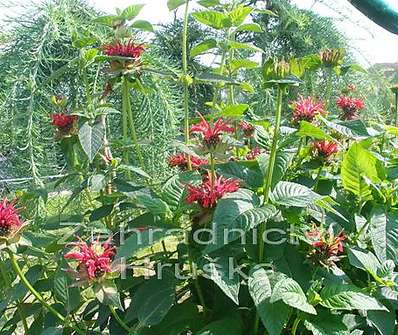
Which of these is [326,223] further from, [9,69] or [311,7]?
[311,7]

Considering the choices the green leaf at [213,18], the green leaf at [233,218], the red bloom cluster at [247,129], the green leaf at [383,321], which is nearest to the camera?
the green leaf at [233,218]

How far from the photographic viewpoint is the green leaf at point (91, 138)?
1.92 feet

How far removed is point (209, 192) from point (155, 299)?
0.44ft

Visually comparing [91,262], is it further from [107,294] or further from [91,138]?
[91,138]

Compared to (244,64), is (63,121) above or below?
below

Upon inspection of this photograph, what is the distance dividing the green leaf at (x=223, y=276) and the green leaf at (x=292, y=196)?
3.1 inches

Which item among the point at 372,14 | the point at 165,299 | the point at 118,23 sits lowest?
the point at 165,299

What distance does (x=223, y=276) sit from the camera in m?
0.50

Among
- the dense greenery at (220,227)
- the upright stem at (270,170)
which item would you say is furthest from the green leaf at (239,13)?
the upright stem at (270,170)

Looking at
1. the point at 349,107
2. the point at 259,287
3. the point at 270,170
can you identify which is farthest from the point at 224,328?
the point at 349,107

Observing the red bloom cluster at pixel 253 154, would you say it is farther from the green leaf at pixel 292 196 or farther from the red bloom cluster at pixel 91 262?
the red bloom cluster at pixel 91 262

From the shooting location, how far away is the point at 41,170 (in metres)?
0.97

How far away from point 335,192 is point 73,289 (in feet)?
1.17

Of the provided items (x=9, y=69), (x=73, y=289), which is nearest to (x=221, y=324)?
(x=73, y=289)
